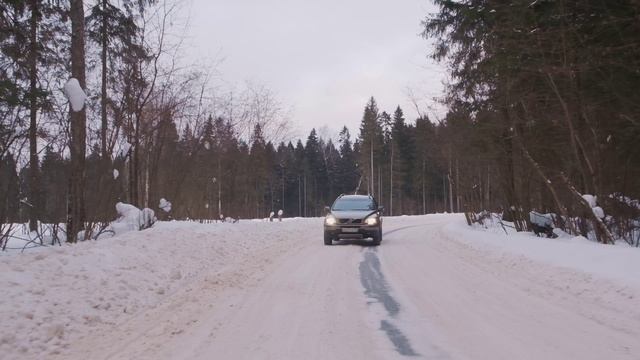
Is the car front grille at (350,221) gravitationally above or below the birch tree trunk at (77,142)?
below

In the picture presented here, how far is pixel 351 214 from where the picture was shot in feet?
63.1

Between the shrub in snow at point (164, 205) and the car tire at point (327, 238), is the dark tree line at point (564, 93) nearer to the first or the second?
the car tire at point (327, 238)

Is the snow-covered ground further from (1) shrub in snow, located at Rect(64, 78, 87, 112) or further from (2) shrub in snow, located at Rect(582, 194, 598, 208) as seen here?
(1) shrub in snow, located at Rect(64, 78, 87, 112)

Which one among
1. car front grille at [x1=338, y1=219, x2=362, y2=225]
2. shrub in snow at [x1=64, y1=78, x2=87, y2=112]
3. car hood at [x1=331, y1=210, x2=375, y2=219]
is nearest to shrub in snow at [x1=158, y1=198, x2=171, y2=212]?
car hood at [x1=331, y1=210, x2=375, y2=219]

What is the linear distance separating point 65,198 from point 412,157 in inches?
2860

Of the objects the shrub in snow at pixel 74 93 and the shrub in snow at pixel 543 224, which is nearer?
the shrub in snow at pixel 74 93

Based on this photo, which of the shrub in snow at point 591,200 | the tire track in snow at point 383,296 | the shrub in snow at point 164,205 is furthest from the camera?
the shrub in snow at point 164,205

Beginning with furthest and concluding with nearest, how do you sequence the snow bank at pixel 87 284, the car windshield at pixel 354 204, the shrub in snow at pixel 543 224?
the car windshield at pixel 354 204
the shrub in snow at pixel 543 224
the snow bank at pixel 87 284

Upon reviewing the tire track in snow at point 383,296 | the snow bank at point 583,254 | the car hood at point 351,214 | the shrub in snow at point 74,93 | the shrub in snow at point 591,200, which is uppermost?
the shrub in snow at point 74,93

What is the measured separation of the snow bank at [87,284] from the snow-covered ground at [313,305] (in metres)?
0.03

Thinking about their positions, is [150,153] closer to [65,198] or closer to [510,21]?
[65,198]

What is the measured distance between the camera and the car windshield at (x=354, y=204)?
2009 cm

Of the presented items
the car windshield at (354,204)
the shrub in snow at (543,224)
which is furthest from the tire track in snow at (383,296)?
the shrub in snow at (543,224)

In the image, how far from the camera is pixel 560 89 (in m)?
14.3
